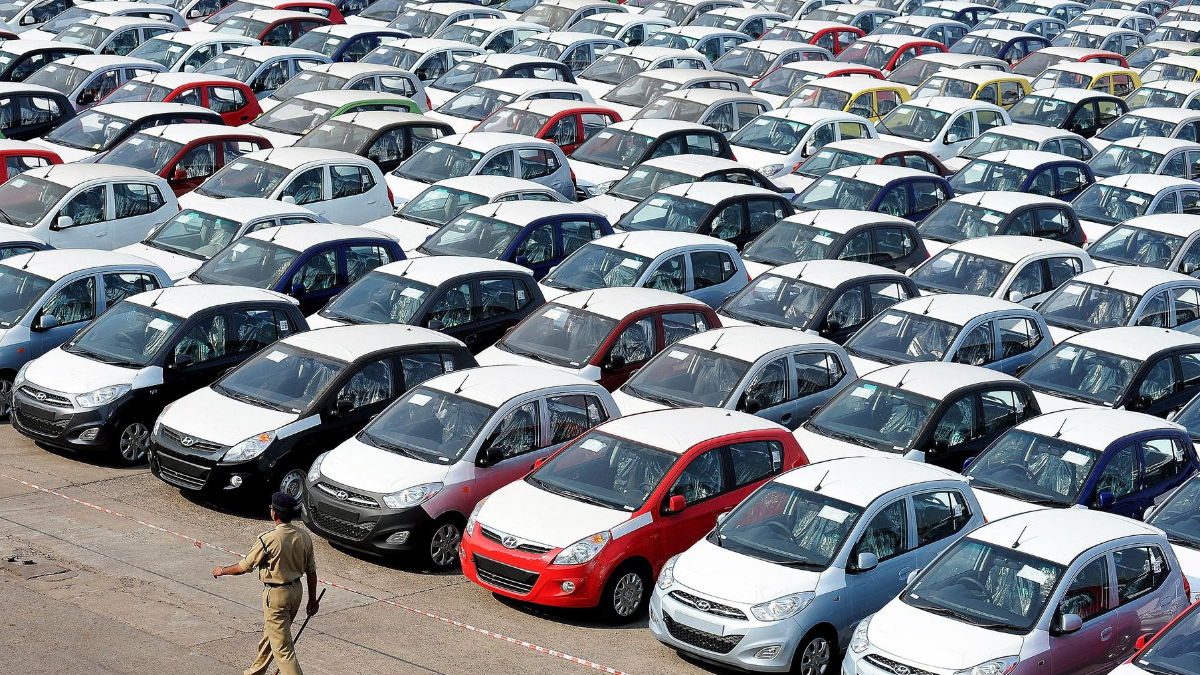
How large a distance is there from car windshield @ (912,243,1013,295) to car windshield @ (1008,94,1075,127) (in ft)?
37.7

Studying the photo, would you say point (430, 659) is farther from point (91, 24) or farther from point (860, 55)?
point (860, 55)

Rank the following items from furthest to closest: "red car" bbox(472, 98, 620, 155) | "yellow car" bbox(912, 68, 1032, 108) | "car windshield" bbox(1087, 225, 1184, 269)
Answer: "yellow car" bbox(912, 68, 1032, 108) → "red car" bbox(472, 98, 620, 155) → "car windshield" bbox(1087, 225, 1184, 269)

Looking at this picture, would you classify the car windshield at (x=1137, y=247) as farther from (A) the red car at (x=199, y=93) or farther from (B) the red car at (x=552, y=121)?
(A) the red car at (x=199, y=93)

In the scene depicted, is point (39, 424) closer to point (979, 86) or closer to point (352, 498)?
point (352, 498)

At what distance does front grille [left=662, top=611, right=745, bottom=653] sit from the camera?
12.2 meters

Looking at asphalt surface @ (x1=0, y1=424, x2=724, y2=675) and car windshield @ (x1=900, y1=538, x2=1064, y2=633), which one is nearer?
car windshield @ (x1=900, y1=538, x2=1064, y2=633)

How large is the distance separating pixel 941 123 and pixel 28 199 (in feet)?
53.7

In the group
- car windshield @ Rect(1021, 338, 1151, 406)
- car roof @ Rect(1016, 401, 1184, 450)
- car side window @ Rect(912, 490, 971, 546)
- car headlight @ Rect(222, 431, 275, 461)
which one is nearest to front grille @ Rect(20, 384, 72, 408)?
car headlight @ Rect(222, 431, 275, 461)

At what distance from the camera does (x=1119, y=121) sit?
32.2 meters

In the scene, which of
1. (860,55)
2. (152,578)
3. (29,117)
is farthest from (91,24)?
(152,578)

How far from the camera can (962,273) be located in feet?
71.9

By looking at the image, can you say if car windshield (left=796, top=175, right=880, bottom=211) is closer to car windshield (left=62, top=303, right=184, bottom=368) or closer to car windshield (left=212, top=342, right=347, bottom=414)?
car windshield (left=212, top=342, right=347, bottom=414)

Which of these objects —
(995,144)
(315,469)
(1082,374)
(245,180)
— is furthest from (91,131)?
(1082,374)

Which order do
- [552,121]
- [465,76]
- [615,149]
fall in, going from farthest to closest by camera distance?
[465,76] → [552,121] → [615,149]
